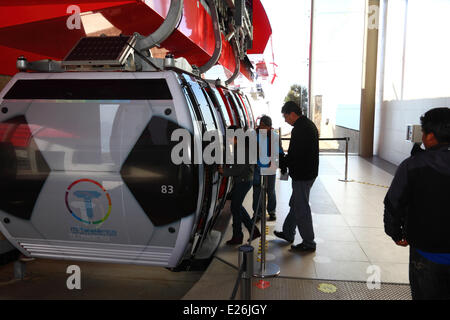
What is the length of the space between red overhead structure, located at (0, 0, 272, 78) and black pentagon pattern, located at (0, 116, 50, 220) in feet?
3.22

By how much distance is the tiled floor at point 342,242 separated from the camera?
382cm

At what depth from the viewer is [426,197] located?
2072mm

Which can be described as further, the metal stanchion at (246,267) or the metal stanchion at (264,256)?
the metal stanchion at (264,256)

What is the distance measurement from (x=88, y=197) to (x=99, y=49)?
119 centimetres

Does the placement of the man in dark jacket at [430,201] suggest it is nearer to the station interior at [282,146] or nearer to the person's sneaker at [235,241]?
the station interior at [282,146]

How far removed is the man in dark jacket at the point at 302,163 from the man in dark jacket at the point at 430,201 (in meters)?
2.01

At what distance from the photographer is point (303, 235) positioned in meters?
4.35

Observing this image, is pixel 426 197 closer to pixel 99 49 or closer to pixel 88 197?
pixel 88 197

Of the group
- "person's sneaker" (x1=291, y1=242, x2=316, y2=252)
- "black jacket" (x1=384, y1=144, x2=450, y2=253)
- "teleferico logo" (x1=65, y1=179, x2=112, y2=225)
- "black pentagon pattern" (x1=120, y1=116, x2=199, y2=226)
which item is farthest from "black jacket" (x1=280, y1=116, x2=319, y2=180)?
"teleferico logo" (x1=65, y1=179, x2=112, y2=225)

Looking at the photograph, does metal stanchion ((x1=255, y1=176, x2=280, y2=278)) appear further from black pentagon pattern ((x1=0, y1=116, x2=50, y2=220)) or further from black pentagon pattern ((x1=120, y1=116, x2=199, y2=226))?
black pentagon pattern ((x1=0, y1=116, x2=50, y2=220))

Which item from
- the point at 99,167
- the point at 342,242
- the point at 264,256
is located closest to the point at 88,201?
the point at 99,167

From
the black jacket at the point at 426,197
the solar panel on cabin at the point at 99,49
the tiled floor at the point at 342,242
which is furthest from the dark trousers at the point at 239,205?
the black jacket at the point at 426,197

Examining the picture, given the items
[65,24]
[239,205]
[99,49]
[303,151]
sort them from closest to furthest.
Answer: [99,49]
[65,24]
[303,151]
[239,205]

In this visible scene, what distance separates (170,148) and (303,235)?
2.27m
